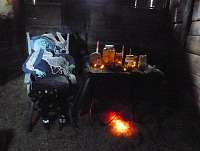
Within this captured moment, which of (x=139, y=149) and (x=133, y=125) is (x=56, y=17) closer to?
(x=133, y=125)

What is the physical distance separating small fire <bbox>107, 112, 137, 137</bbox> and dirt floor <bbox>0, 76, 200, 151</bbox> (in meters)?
0.09

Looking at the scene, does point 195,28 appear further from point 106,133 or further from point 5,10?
point 5,10

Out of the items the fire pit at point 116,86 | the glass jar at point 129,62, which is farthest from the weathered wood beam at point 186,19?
the glass jar at point 129,62

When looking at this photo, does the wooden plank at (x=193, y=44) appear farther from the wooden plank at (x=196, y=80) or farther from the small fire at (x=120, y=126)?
the small fire at (x=120, y=126)

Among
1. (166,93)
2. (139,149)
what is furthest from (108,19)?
(139,149)

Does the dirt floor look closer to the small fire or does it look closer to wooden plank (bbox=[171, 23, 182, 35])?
the small fire

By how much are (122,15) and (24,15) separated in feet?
12.3

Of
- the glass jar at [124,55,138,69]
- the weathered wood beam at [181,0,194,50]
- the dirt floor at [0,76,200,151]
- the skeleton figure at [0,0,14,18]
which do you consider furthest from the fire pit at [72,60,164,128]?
the skeleton figure at [0,0,14,18]

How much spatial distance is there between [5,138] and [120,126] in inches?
84.3

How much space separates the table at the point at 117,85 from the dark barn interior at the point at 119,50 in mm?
43

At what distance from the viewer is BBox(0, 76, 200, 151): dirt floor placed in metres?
3.27

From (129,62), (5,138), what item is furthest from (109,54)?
(5,138)

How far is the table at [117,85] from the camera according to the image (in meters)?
3.42

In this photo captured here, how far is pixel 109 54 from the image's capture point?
386 cm
